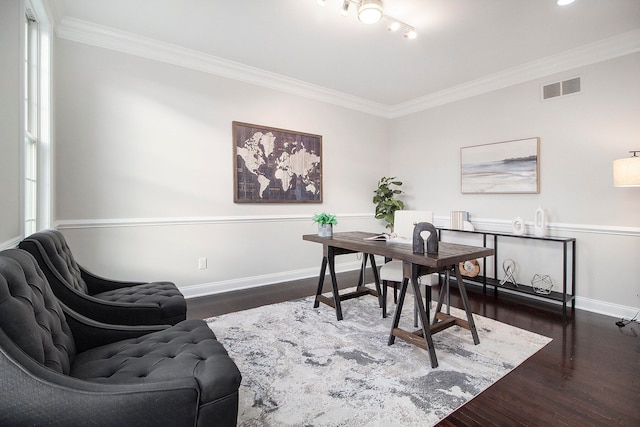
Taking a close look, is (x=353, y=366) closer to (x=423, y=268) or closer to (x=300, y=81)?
(x=423, y=268)

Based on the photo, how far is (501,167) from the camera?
4070mm

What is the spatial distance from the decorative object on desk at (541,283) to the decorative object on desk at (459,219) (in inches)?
39.9

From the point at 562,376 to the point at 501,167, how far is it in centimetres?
269

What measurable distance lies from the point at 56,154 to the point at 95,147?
0.31 m

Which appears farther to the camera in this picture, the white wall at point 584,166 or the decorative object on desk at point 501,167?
the decorative object on desk at point 501,167

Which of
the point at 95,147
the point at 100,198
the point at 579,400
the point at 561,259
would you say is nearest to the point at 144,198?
the point at 100,198

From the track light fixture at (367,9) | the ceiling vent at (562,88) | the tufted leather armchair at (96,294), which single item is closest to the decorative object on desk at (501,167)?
the ceiling vent at (562,88)

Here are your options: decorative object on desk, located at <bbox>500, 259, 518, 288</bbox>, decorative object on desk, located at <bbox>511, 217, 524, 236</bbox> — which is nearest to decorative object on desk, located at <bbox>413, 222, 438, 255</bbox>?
decorative object on desk, located at <bbox>511, 217, 524, 236</bbox>

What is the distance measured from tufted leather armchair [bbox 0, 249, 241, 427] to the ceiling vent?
4269 mm

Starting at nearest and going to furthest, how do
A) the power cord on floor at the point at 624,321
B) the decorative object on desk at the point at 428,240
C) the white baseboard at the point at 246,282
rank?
1. the decorative object on desk at the point at 428,240
2. the power cord on floor at the point at 624,321
3. the white baseboard at the point at 246,282

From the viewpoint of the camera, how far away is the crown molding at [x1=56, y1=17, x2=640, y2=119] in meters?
3.06

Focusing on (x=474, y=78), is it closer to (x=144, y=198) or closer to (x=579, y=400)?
(x=579, y=400)

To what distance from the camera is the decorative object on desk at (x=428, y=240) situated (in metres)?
2.31

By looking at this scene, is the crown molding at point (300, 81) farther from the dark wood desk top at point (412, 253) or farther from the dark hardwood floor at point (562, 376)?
the dark hardwood floor at point (562, 376)
